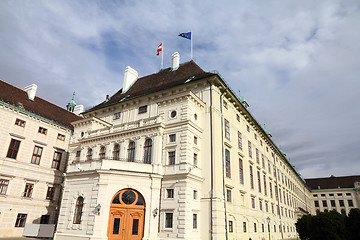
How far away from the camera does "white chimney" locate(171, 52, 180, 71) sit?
1459 inches

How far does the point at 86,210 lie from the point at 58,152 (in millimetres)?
16972

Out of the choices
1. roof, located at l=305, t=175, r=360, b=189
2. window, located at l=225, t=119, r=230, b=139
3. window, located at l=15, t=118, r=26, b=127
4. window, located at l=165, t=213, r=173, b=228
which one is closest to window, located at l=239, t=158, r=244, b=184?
window, located at l=225, t=119, r=230, b=139

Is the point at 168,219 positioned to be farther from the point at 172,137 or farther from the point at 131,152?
the point at 131,152

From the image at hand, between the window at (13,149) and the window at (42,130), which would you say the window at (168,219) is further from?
the window at (42,130)

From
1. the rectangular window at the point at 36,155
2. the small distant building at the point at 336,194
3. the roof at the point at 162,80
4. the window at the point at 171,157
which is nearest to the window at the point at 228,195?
the window at the point at 171,157

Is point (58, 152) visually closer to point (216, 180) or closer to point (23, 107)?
point (23, 107)

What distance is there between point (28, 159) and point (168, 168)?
19635 millimetres

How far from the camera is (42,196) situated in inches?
1341

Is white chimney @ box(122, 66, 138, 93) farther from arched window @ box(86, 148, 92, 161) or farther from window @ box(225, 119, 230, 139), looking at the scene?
window @ box(225, 119, 230, 139)

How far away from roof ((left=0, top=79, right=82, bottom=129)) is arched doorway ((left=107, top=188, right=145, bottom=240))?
19927 millimetres

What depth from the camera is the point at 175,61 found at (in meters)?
37.5

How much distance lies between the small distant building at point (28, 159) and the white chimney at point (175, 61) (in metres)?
18.2

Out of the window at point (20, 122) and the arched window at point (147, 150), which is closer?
the arched window at point (147, 150)

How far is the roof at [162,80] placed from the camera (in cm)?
3178
